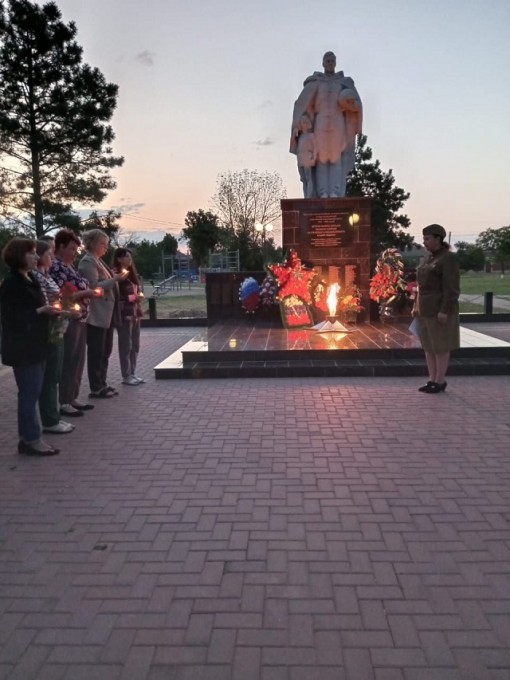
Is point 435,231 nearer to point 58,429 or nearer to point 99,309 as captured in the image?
point 99,309

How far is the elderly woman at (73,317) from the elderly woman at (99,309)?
26 cm

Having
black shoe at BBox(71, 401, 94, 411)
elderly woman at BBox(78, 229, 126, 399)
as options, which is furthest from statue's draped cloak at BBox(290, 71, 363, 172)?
black shoe at BBox(71, 401, 94, 411)

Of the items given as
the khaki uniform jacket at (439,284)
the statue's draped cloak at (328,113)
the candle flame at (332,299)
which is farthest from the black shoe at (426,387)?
the statue's draped cloak at (328,113)

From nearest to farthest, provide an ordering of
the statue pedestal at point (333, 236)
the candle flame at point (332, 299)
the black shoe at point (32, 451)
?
1. the black shoe at point (32, 451)
2. the candle flame at point (332, 299)
3. the statue pedestal at point (333, 236)

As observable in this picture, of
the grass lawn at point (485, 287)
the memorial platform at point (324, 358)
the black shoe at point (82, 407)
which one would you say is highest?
the grass lawn at point (485, 287)

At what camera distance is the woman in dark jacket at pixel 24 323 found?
4.34 metres

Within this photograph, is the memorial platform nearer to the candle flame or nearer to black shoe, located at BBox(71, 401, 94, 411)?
the candle flame

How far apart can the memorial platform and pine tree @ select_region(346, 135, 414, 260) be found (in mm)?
22115

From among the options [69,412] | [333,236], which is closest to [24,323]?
[69,412]

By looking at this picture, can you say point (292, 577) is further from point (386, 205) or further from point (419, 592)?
point (386, 205)

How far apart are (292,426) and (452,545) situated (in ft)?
7.68

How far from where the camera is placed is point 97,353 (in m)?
6.58

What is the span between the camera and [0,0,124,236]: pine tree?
17609 millimetres

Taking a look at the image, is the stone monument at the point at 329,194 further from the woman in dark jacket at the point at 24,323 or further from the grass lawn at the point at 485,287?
the grass lawn at the point at 485,287
